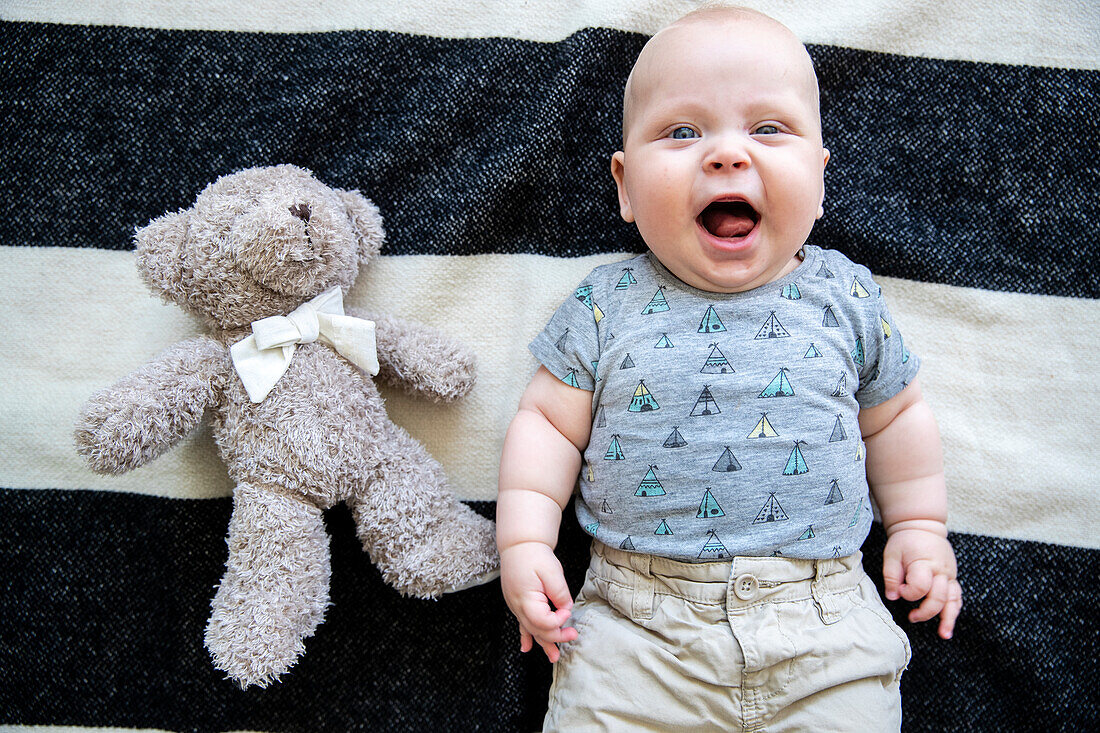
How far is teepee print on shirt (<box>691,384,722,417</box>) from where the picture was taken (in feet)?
2.87

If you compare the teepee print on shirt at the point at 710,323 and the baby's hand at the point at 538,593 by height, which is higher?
the teepee print on shirt at the point at 710,323

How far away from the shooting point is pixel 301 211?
0.87m

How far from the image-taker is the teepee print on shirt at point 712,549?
860mm

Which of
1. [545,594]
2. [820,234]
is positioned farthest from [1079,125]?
[545,594]

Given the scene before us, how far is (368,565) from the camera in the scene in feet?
3.36

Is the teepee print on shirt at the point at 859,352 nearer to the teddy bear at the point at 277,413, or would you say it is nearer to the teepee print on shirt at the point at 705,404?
A: the teepee print on shirt at the point at 705,404

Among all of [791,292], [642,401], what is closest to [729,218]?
→ [791,292]

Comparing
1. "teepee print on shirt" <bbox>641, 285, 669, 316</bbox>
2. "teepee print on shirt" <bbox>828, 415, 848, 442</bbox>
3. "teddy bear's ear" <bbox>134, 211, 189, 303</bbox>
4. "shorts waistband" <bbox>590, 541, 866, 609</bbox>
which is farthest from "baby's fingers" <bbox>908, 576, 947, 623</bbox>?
"teddy bear's ear" <bbox>134, 211, 189, 303</bbox>

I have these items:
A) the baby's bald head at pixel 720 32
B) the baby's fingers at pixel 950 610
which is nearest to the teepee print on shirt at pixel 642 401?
the baby's bald head at pixel 720 32

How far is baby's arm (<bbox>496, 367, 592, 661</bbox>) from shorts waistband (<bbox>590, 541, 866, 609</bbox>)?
0.09 metres

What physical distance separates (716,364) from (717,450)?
0.10 m

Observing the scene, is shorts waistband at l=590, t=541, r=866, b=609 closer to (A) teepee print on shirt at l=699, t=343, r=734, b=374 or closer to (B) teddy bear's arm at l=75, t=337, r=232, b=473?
(A) teepee print on shirt at l=699, t=343, r=734, b=374

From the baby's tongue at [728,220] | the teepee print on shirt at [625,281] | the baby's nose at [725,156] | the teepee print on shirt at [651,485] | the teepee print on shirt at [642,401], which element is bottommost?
the teepee print on shirt at [651,485]

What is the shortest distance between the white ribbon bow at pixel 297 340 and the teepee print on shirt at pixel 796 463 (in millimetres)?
494
